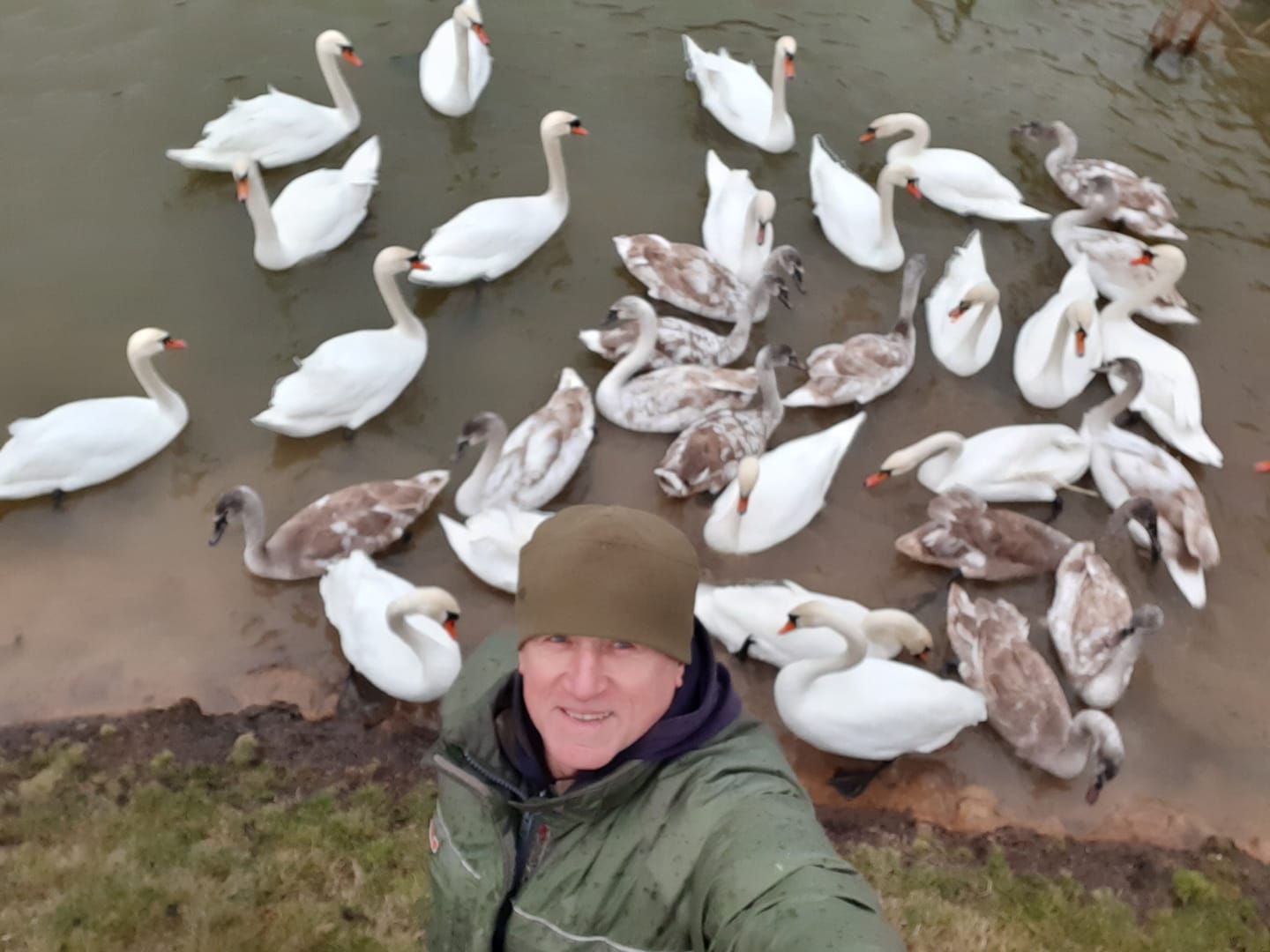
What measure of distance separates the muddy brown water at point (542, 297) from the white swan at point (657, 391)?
0.80 feet

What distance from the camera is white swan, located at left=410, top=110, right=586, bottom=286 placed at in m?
7.33

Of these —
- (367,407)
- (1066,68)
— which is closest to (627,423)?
(367,407)

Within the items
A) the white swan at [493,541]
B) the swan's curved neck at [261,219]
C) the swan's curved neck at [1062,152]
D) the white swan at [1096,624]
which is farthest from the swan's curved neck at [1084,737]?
the swan's curved neck at [261,219]

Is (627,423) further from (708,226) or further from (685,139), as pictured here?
(685,139)

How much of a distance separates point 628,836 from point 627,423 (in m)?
4.83

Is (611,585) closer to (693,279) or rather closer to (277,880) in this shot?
(277,880)

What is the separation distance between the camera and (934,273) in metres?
8.15

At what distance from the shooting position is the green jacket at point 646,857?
2.04m

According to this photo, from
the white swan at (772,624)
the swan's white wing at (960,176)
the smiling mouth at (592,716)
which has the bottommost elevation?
the white swan at (772,624)

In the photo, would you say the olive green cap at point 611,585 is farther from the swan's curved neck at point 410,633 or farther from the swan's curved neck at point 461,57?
the swan's curved neck at point 461,57

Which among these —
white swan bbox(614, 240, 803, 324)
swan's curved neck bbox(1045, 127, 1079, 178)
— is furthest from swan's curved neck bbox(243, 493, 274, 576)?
swan's curved neck bbox(1045, 127, 1079, 178)

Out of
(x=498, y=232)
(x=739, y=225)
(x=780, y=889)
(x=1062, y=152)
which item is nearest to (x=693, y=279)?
(x=739, y=225)

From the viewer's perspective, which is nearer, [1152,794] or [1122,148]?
[1152,794]

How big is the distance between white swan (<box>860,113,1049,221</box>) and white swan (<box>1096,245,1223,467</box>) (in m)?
1.24
